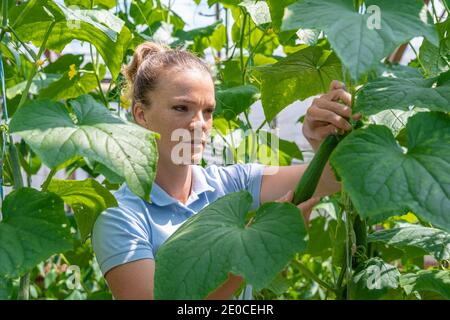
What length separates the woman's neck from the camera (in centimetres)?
122

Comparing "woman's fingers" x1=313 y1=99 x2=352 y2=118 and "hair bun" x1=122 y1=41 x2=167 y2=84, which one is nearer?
"woman's fingers" x1=313 y1=99 x2=352 y2=118

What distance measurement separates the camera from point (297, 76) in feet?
3.91

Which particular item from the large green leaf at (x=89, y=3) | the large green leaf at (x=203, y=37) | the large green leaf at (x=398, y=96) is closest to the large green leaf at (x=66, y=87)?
the large green leaf at (x=89, y=3)

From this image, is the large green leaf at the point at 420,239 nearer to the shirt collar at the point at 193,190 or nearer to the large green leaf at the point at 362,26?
the shirt collar at the point at 193,190

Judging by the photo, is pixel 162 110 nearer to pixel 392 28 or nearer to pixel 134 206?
pixel 134 206

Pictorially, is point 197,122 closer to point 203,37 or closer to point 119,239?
point 119,239

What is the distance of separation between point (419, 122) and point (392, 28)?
6.5 inches

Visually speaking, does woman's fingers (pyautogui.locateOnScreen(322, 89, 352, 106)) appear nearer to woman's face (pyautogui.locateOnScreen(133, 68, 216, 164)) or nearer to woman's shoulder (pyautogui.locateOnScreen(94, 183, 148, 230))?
woman's face (pyautogui.locateOnScreen(133, 68, 216, 164))

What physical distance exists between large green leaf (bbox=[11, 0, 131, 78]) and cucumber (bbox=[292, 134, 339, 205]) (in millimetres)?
348

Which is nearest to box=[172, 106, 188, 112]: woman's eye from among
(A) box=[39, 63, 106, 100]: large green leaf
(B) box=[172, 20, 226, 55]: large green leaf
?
(A) box=[39, 63, 106, 100]: large green leaf

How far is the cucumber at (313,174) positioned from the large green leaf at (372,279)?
0.20 meters
